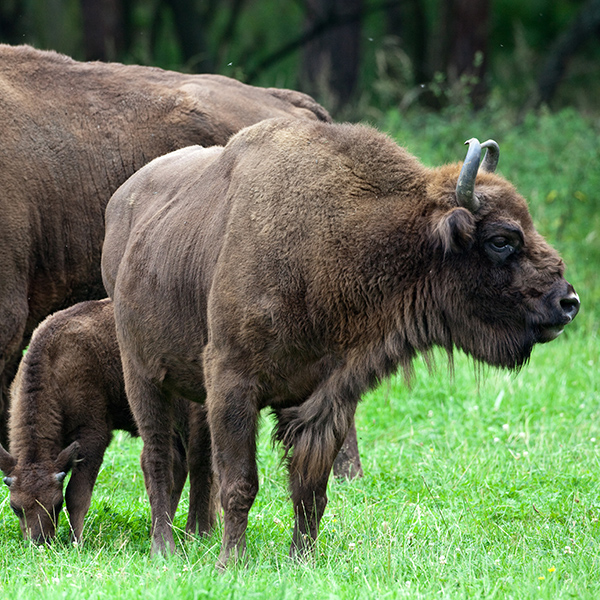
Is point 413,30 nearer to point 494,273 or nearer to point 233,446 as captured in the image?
point 494,273

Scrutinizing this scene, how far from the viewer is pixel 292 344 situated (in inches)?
172

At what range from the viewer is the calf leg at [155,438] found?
5.13 meters

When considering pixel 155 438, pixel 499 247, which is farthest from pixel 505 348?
pixel 155 438

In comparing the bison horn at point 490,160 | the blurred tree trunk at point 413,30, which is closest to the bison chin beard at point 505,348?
the bison horn at point 490,160

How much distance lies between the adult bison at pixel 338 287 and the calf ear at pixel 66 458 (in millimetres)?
1458

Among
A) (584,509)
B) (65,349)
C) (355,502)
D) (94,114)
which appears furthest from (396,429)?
(94,114)

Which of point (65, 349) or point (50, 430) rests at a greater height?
point (65, 349)

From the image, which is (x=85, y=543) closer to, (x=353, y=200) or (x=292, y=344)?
(x=292, y=344)

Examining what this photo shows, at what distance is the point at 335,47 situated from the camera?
18.8m

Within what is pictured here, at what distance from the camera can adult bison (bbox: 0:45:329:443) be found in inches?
237

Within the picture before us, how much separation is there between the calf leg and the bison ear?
1878mm

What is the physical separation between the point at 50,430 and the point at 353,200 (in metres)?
2.57

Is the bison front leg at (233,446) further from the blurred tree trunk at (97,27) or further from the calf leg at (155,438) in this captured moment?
the blurred tree trunk at (97,27)

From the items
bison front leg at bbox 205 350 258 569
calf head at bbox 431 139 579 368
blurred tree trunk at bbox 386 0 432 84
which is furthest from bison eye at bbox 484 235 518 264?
blurred tree trunk at bbox 386 0 432 84
